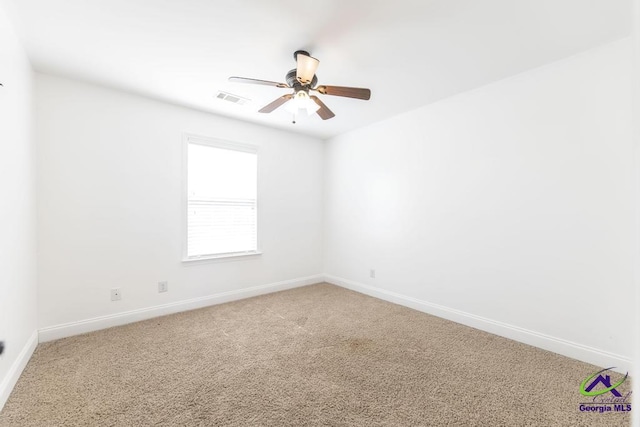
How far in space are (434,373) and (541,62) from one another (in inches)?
106

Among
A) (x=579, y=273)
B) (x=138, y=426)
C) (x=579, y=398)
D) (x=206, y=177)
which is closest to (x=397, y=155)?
(x=579, y=273)

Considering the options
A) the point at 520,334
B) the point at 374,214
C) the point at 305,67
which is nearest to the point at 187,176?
the point at 305,67

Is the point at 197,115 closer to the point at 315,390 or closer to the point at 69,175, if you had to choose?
the point at 69,175

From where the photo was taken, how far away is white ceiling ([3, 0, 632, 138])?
1.76 metres

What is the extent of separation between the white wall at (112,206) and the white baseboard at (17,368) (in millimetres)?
230

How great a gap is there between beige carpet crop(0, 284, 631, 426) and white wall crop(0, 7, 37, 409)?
21cm

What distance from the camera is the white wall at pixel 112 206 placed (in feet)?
8.41

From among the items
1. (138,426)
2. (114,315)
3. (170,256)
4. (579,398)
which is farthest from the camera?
(170,256)

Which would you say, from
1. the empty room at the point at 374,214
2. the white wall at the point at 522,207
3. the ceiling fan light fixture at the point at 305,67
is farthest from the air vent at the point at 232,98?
the white wall at the point at 522,207

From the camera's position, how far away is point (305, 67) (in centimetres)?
202

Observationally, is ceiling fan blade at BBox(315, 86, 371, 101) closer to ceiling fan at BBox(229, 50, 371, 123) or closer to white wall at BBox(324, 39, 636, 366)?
ceiling fan at BBox(229, 50, 371, 123)

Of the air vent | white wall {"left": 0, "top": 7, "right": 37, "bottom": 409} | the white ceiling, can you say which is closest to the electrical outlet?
white wall {"left": 0, "top": 7, "right": 37, "bottom": 409}

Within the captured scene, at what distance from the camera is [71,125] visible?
265cm

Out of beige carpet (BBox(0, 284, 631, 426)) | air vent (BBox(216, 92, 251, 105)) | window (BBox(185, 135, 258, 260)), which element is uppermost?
air vent (BBox(216, 92, 251, 105))
